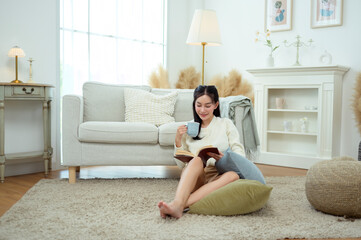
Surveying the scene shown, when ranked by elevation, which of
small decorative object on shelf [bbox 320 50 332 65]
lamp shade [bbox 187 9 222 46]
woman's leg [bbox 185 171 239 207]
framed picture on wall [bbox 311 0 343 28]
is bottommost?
woman's leg [bbox 185 171 239 207]

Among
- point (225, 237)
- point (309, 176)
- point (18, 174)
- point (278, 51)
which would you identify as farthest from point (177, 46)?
point (225, 237)

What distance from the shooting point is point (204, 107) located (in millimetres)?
2717

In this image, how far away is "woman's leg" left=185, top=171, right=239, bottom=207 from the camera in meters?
2.37

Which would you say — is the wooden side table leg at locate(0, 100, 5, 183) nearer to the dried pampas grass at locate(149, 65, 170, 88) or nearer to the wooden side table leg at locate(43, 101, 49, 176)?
the wooden side table leg at locate(43, 101, 49, 176)

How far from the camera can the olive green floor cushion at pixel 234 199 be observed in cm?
229

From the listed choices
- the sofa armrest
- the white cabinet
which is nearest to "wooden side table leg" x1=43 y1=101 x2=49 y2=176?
the sofa armrest

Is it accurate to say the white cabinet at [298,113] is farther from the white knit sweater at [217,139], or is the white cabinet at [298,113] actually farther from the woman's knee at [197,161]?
the woman's knee at [197,161]

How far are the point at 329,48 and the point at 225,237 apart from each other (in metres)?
3.43

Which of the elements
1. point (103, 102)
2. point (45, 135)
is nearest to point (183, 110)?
point (103, 102)

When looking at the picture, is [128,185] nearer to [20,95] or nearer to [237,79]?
[20,95]

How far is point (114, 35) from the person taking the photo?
16.6ft

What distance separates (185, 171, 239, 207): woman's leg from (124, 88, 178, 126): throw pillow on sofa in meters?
1.42

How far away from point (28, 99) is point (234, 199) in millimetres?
2346

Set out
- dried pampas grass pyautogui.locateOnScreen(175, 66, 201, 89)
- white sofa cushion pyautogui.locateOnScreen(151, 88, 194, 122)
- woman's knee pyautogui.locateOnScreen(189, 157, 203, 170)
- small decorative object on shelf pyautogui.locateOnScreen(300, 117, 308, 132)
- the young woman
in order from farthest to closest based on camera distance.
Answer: dried pampas grass pyautogui.locateOnScreen(175, 66, 201, 89), small decorative object on shelf pyautogui.locateOnScreen(300, 117, 308, 132), white sofa cushion pyautogui.locateOnScreen(151, 88, 194, 122), the young woman, woman's knee pyautogui.locateOnScreen(189, 157, 203, 170)
